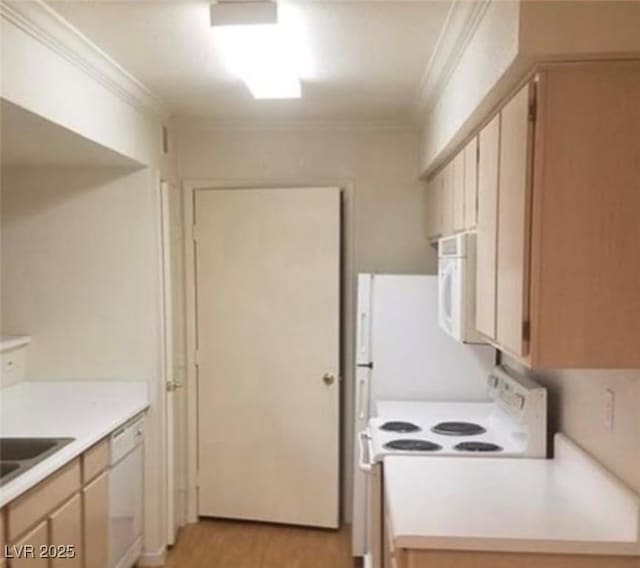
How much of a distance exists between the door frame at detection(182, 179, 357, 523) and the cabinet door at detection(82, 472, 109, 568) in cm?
108

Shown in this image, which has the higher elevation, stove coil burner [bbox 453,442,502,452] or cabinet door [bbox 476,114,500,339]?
cabinet door [bbox 476,114,500,339]

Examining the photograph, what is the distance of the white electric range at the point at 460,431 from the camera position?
2480mm

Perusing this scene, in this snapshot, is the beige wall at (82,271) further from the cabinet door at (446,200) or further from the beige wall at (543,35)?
the beige wall at (543,35)

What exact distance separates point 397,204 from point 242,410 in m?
1.60

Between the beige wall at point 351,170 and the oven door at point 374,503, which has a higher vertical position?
the beige wall at point 351,170

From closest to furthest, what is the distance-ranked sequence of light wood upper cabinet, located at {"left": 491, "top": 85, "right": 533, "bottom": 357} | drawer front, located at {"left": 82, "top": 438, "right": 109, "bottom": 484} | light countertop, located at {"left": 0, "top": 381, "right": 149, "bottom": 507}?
1. light wood upper cabinet, located at {"left": 491, "top": 85, "right": 533, "bottom": 357}
2. light countertop, located at {"left": 0, "top": 381, "right": 149, "bottom": 507}
3. drawer front, located at {"left": 82, "top": 438, "right": 109, "bottom": 484}

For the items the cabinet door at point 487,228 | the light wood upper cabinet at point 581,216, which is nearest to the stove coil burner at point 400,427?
the cabinet door at point 487,228

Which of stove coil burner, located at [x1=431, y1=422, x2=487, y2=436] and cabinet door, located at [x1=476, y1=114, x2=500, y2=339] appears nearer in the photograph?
cabinet door, located at [x1=476, y1=114, x2=500, y2=339]

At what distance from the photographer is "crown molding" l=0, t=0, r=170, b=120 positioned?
6.30 feet

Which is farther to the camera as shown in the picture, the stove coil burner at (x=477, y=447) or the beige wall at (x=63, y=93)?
the stove coil burner at (x=477, y=447)

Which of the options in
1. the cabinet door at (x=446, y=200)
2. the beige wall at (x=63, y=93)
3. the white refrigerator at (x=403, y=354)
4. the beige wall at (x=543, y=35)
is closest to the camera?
the beige wall at (x=543, y=35)

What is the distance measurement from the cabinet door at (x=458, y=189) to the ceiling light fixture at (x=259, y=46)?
31.2 inches

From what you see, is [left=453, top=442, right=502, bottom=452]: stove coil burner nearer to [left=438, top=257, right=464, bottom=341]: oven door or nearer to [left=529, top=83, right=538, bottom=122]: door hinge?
[left=438, top=257, right=464, bottom=341]: oven door

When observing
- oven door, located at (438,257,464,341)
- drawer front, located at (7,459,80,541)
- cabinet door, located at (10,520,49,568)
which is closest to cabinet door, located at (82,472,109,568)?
drawer front, located at (7,459,80,541)
